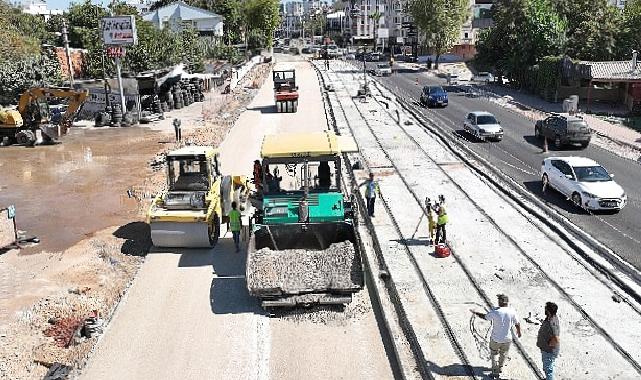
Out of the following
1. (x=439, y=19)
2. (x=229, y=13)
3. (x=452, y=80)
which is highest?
(x=229, y=13)

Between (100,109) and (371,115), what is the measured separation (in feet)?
61.2

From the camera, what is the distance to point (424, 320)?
1195 cm

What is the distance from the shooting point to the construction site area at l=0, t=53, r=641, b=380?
1079 centimetres

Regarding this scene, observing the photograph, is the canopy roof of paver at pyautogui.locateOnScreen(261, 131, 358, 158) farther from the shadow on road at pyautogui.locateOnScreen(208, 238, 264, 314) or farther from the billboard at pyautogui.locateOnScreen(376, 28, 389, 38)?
the billboard at pyautogui.locateOnScreen(376, 28, 389, 38)

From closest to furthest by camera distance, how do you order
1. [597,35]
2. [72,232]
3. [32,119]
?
[72,232], [32,119], [597,35]

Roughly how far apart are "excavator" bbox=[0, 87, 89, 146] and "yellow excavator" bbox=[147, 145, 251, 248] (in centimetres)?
1951

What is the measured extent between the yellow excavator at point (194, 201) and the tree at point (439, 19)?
60.9 metres

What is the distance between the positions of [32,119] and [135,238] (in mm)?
20696

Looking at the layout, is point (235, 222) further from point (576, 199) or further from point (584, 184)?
point (584, 184)

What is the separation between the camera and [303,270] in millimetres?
13070

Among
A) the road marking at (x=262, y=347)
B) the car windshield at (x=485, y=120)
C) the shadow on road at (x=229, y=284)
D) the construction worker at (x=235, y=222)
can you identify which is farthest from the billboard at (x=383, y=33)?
the road marking at (x=262, y=347)

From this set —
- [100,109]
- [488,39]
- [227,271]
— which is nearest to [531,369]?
[227,271]

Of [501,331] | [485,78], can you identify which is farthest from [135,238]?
[485,78]

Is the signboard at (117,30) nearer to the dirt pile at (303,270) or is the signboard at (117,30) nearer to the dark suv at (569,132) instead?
the dark suv at (569,132)
